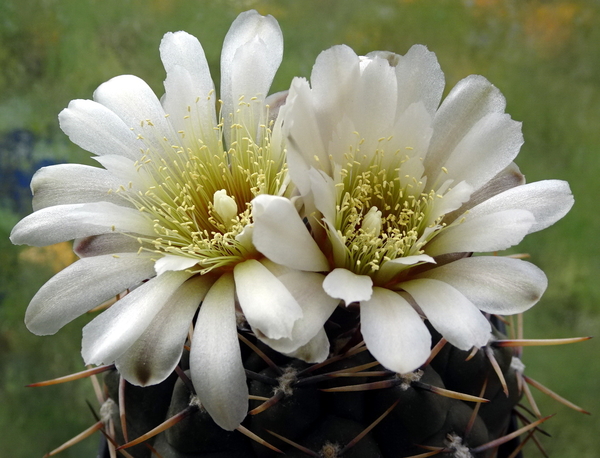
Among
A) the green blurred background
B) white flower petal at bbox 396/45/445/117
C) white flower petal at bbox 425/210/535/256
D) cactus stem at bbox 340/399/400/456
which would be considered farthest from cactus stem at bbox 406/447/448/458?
the green blurred background

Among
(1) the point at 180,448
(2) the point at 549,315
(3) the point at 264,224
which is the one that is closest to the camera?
(3) the point at 264,224

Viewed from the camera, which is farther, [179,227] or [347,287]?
[179,227]

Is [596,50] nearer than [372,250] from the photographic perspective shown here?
No

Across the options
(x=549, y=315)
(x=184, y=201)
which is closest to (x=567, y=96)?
(x=549, y=315)

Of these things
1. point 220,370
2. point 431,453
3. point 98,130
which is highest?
point 98,130

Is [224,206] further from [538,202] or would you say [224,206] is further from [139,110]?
[538,202]

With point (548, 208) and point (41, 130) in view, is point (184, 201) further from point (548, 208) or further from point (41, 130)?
point (41, 130)

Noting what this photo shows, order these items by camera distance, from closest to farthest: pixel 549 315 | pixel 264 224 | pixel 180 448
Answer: pixel 264 224
pixel 180 448
pixel 549 315

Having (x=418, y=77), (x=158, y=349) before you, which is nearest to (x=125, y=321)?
(x=158, y=349)
